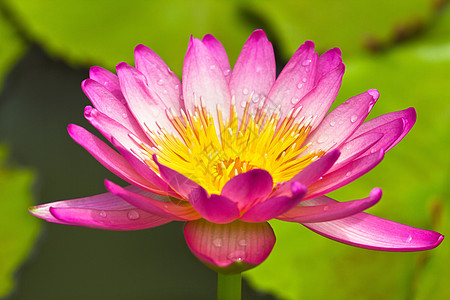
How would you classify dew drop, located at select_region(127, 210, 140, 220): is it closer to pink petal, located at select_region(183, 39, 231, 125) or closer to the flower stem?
the flower stem

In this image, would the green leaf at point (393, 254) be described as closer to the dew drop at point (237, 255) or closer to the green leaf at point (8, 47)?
the dew drop at point (237, 255)

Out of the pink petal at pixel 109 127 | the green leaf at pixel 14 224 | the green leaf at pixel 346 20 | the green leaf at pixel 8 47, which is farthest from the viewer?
the green leaf at pixel 8 47

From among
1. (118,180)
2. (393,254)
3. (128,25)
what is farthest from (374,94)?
(128,25)

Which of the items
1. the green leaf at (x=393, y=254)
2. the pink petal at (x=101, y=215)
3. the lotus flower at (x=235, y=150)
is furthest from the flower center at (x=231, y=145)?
the green leaf at (x=393, y=254)

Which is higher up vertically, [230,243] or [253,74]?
[253,74]

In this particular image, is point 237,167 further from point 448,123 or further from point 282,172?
point 448,123

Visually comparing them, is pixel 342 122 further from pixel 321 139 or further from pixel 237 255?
pixel 237 255
